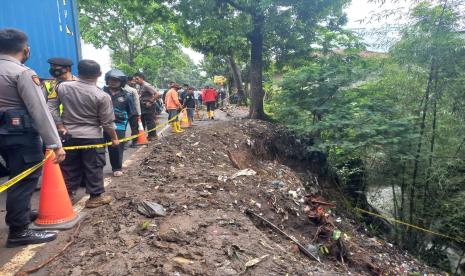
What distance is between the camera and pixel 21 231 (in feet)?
11.3

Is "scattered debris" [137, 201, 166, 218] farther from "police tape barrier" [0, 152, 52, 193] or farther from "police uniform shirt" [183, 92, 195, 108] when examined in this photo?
"police uniform shirt" [183, 92, 195, 108]

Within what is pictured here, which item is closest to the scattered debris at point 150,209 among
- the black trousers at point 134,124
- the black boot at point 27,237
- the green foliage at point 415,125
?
the black boot at point 27,237

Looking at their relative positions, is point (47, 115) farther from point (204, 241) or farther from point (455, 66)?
point (455, 66)

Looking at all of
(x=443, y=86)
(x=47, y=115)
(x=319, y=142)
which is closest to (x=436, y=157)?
(x=443, y=86)

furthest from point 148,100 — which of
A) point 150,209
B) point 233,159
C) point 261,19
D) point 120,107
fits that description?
point 150,209

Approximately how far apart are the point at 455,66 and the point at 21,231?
8.08 metres

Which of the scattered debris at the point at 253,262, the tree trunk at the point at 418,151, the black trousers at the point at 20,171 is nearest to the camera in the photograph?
the scattered debris at the point at 253,262

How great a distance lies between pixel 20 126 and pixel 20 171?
448 mm

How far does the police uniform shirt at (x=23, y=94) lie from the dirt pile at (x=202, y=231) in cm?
116

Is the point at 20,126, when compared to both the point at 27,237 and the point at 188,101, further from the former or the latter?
the point at 188,101

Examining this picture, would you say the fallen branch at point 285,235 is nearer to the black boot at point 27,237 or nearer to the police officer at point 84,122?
the police officer at point 84,122

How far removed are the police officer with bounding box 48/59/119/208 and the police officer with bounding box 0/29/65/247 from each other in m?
0.93

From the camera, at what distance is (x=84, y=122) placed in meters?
4.48

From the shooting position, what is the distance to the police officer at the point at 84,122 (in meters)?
4.40
